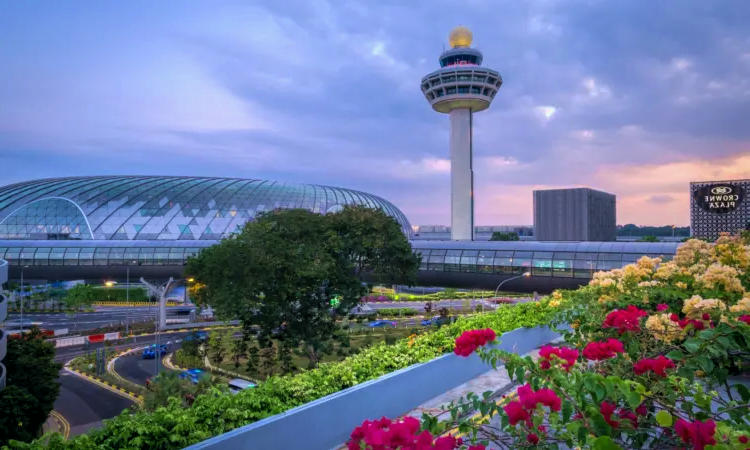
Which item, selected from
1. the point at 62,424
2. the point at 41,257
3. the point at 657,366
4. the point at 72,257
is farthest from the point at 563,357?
the point at 41,257

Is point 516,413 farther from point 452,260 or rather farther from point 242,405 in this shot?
point 452,260

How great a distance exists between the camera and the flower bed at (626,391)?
167 inches

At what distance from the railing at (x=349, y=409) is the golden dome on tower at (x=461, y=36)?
95.0m

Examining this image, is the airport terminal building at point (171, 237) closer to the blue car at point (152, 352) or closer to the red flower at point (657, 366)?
the blue car at point (152, 352)

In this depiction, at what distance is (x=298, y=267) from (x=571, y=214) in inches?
4292

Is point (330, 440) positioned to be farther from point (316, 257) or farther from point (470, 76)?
point (470, 76)

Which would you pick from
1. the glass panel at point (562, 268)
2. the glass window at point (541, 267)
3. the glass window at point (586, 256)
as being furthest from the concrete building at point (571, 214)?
the glass window at point (586, 256)

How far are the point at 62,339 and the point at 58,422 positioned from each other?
2551 centimetres

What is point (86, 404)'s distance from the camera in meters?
30.5

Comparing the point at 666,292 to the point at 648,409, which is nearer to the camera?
the point at 648,409

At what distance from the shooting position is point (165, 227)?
83.3 m

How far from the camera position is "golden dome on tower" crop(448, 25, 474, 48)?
324 ft

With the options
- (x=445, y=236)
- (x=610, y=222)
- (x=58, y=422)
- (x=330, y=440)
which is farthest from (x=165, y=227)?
(x=610, y=222)

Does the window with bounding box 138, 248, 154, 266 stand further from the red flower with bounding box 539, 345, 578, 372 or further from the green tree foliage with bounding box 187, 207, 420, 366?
the red flower with bounding box 539, 345, 578, 372
